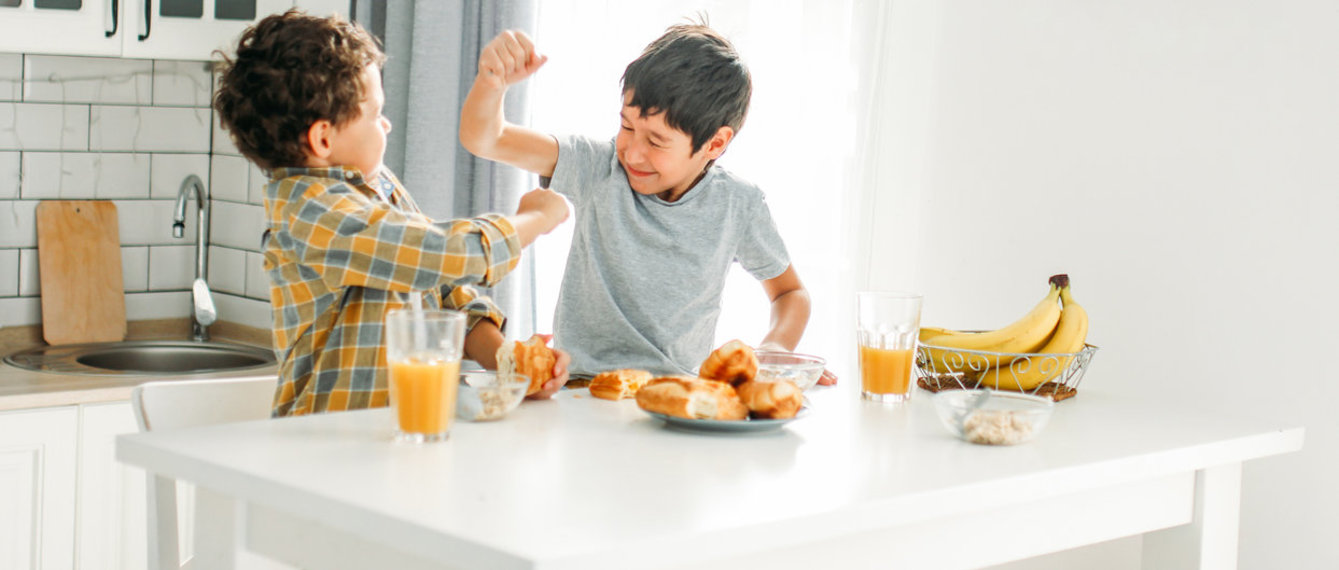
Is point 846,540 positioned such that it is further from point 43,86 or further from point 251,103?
point 43,86

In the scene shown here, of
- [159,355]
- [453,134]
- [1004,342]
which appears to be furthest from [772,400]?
[159,355]

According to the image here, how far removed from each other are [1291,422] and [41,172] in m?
2.51

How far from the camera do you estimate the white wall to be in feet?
5.65

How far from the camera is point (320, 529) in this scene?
971mm

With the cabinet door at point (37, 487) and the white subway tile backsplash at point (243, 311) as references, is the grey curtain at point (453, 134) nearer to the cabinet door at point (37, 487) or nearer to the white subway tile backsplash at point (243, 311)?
the white subway tile backsplash at point (243, 311)

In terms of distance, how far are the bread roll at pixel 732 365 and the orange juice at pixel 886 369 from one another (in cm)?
22

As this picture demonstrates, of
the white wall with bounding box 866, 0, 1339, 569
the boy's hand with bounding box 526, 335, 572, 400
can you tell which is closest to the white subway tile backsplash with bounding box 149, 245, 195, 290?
the white wall with bounding box 866, 0, 1339, 569

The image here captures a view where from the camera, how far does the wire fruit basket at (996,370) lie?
152 cm

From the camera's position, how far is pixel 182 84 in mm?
2887

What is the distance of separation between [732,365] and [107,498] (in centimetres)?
151

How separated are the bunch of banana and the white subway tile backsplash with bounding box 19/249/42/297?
2.05 metres

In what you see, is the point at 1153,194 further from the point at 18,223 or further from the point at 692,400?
the point at 18,223

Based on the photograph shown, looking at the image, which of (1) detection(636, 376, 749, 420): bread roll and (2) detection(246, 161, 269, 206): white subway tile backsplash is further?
(2) detection(246, 161, 269, 206): white subway tile backsplash

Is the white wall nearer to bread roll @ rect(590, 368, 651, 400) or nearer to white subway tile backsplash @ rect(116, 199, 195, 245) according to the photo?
bread roll @ rect(590, 368, 651, 400)
